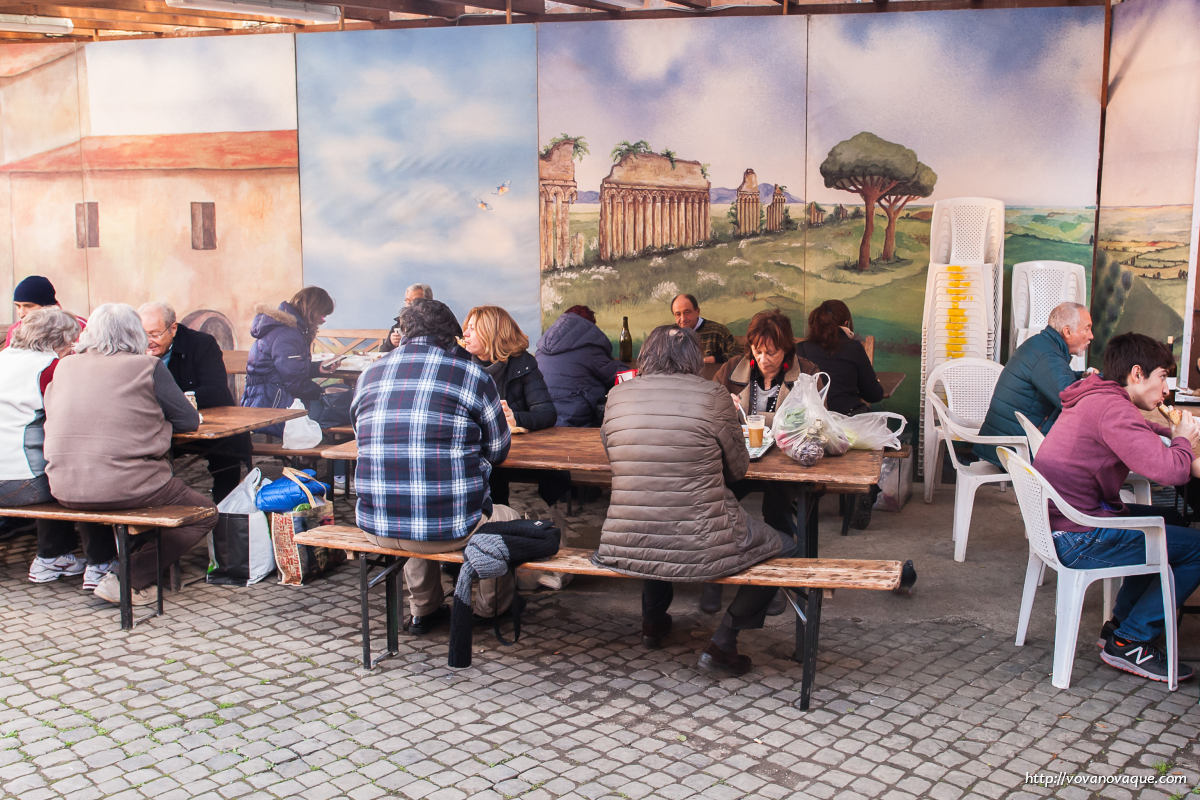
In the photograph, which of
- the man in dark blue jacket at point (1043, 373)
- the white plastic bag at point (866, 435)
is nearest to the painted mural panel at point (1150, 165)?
the man in dark blue jacket at point (1043, 373)

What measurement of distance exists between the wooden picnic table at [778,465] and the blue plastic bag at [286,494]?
49cm

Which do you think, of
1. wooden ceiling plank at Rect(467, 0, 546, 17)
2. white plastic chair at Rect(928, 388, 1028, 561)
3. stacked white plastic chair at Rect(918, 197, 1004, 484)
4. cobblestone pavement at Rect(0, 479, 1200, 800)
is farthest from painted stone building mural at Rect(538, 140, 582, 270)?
cobblestone pavement at Rect(0, 479, 1200, 800)

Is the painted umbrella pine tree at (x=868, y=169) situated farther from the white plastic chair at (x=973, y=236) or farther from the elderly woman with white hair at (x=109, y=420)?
the elderly woman with white hair at (x=109, y=420)

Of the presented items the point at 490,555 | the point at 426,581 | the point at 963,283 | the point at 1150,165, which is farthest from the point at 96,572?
the point at 1150,165

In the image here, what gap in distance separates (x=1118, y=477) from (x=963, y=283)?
147 inches

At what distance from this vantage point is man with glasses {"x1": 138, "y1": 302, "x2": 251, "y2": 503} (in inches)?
230

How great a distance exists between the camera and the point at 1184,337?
714 cm

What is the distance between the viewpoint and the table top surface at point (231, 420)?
207 inches

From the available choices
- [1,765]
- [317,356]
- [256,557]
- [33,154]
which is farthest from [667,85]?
[1,765]

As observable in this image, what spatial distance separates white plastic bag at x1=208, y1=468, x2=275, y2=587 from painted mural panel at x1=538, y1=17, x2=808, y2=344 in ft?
12.3

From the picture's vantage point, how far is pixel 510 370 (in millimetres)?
5074

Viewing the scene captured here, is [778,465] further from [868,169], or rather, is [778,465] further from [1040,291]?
[868,169]

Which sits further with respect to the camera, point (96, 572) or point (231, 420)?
point (231, 420)

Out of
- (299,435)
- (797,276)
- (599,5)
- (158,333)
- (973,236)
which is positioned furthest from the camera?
(599,5)
